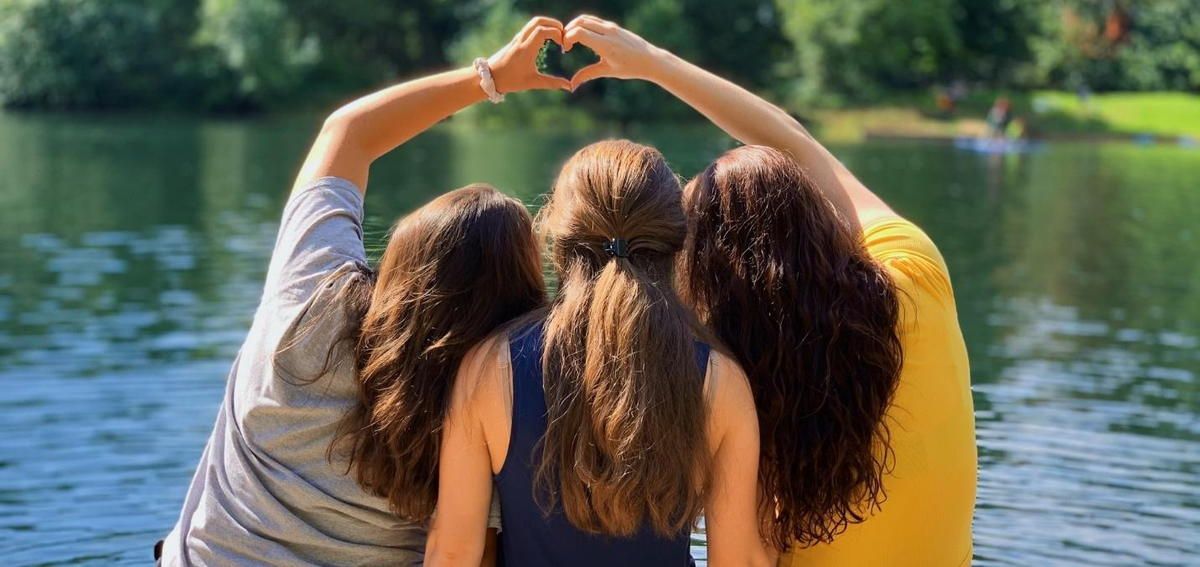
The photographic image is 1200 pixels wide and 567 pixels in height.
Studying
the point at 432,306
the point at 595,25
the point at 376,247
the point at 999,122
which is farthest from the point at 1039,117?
the point at 432,306

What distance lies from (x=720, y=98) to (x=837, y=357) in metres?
0.65

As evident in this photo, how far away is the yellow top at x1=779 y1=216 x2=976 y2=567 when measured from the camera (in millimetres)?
2652

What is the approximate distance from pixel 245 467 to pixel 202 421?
16.4 feet

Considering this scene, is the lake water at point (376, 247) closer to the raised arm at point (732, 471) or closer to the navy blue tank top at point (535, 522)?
the navy blue tank top at point (535, 522)

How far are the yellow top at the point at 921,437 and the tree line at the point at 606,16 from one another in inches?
1641

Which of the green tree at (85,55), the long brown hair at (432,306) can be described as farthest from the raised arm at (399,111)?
the green tree at (85,55)

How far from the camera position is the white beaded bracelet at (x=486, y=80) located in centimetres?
297

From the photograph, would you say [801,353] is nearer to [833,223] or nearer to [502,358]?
[833,223]

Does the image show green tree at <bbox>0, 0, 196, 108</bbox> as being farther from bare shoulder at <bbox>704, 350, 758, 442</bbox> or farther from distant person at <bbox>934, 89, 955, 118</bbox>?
bare shoulder at <bbox>704, 350, 758, 442</bbox>

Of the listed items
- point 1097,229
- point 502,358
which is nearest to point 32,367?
point 502,358

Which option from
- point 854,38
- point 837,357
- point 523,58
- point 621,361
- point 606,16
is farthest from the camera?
point 854,38

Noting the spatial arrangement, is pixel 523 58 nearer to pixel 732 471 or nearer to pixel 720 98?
pixel 720 98

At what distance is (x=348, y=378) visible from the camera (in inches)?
104

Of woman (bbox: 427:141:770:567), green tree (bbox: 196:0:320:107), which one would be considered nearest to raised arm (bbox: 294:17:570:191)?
woman (bbox: 427:141:770:567)
